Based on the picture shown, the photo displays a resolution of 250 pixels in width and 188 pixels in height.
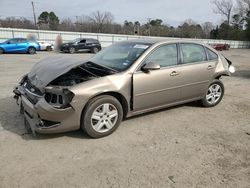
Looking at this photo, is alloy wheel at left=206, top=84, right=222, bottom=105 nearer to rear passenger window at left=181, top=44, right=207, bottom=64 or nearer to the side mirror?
rear passenger window at left=181, top=44, right=207, bottom=64

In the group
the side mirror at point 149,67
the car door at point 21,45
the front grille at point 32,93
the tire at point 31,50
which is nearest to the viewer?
the front grille at point 32,93

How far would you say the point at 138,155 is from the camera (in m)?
3.65

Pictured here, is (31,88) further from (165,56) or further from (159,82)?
(165,56)

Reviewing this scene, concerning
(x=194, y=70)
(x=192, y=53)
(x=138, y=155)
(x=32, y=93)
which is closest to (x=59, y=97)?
(x=32, y=93)

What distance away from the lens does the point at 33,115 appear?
388cm

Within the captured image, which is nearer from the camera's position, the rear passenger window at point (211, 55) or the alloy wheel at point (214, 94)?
the rear passenger window at point (211, 55)

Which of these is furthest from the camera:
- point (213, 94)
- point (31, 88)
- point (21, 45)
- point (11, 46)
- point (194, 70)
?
point (21, 45)

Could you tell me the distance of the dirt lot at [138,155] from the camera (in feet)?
10.1

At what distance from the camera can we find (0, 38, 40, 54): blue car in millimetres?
21422

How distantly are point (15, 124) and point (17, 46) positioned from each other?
19077 millimetres

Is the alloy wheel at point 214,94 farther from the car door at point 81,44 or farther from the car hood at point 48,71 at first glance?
the car door at point 81,44

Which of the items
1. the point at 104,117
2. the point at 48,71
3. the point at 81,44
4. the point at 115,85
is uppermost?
the point at 48,71

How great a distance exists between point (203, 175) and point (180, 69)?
7.92 feet

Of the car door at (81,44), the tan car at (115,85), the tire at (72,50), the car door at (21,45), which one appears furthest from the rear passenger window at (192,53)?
the car door at (81,44)
